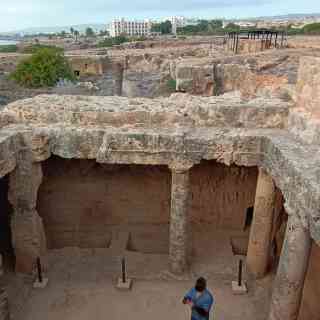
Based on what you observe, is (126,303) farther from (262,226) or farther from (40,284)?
(262,226)

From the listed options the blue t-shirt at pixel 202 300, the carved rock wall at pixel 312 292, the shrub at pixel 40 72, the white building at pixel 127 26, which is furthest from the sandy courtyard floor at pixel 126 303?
the white building at pixel 127 26

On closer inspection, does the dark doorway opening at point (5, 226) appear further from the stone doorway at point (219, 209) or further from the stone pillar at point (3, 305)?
the stone doorway at point (219, 209)

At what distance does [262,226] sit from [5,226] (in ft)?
20.9

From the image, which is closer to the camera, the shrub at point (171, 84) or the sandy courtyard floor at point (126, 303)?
the sandy courtyard floor at point (126, 303)

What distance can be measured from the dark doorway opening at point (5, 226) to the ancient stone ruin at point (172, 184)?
28 millimetres

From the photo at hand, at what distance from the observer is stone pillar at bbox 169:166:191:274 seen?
27.1 feet

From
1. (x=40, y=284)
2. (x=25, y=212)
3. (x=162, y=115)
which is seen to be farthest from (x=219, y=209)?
(x=25, y=212)

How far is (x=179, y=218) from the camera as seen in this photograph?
8.59m

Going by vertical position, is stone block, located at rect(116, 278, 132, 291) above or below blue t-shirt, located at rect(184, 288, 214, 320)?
below

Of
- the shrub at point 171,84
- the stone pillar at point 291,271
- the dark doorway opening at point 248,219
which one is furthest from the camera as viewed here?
the shrub at point 171,84

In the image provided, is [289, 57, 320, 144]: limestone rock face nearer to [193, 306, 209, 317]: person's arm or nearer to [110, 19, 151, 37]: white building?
[193, 306, 209, 317]: person's arm

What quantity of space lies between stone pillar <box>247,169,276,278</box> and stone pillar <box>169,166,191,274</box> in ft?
5.03

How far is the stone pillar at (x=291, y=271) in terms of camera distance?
6445 mm

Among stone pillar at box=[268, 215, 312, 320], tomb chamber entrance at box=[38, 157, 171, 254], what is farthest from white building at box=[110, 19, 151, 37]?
stone pillar at box=[268, 215, 312, 320]
